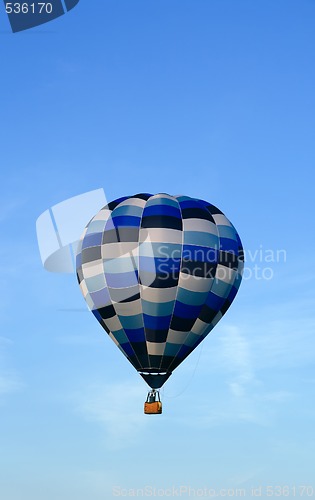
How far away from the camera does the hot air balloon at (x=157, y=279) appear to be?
2891cm

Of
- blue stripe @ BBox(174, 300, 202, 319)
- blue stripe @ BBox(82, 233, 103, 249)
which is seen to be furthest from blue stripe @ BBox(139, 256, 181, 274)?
blue stripe @ BBox(82, 233, 103, 249)

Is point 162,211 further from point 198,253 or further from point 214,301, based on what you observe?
Answer: point 214,301

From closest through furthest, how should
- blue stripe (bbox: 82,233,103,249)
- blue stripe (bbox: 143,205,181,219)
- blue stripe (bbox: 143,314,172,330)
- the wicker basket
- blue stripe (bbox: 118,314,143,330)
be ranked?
the wicker basket → blue stripe (bbox: 143,314,172,330) → blue stripe (bbox: 118,314,143,330) → blue stripe (bbox: 143,205,181,219) → blue stripe (bbox: 82,233,103,249)

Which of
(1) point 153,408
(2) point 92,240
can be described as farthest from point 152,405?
(2) point 92,240

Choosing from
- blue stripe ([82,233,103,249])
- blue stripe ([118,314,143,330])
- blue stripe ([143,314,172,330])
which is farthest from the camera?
blue stripe ([82,233,103,249])

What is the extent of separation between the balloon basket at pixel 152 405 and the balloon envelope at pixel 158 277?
0.46 m

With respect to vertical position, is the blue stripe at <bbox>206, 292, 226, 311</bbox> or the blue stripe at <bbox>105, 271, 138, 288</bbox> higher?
the blue stripe at <bbox>105, 271, 138, 288</bbox>

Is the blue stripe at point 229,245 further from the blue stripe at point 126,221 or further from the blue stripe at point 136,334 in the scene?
the blue stripe at point 136,334

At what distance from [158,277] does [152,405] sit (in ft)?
15.0

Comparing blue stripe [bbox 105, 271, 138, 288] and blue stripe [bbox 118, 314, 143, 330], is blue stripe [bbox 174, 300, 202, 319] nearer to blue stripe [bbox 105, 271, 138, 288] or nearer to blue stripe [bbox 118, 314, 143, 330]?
blue stripe [bbox 118, 314, 143, 330]

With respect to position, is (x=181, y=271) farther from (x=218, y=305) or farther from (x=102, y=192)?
(x=102, y=192)

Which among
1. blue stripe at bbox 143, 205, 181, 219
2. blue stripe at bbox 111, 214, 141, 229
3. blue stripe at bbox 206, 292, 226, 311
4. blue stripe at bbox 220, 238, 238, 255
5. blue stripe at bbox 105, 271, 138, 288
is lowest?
blue stripe at bbox 206, 292, 226, 311

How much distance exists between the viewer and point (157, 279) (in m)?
28.8

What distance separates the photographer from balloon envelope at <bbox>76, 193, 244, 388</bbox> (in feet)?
94.9
